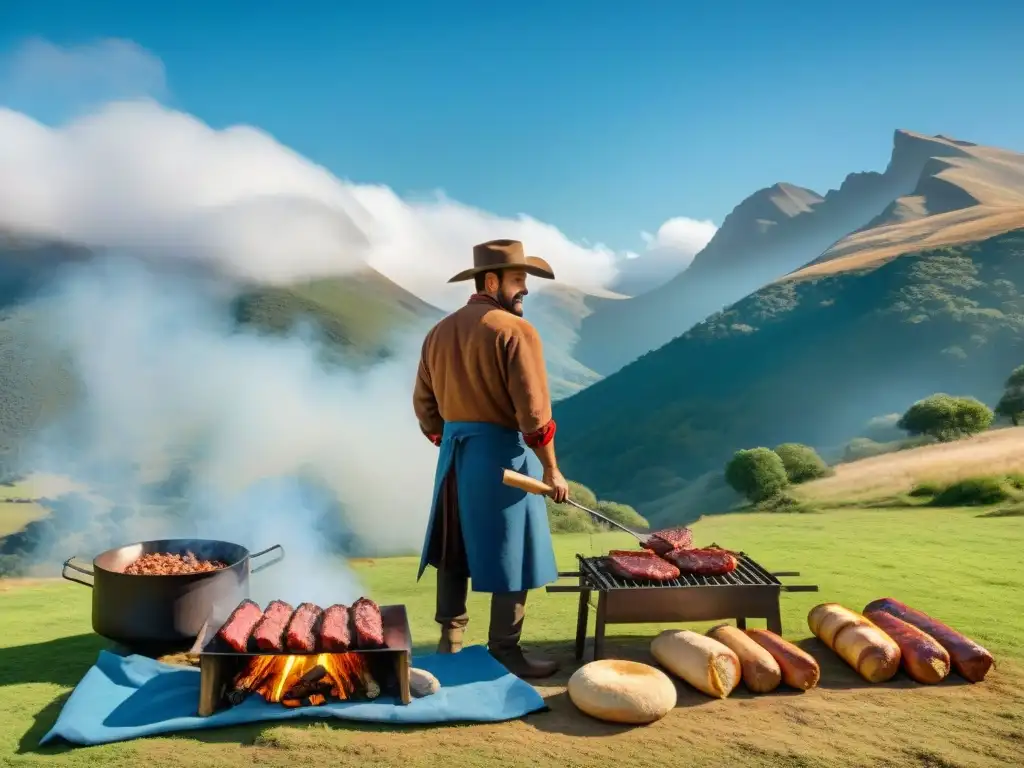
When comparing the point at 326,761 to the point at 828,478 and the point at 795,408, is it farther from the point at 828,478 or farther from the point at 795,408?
the point at 795,408

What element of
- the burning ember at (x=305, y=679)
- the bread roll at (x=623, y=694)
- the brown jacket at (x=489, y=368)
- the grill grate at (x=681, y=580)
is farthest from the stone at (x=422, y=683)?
the brown jacket at (x=489, y=368)

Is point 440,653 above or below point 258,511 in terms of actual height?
below

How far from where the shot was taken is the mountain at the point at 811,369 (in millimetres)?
56688

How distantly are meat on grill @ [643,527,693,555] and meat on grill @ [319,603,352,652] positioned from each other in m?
2.36

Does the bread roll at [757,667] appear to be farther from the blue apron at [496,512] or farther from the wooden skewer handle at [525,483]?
the wooden skewer handle at [525,483]

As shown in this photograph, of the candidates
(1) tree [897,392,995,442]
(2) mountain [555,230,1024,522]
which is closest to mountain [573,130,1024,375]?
(2) mountain [555,230,1024,522]

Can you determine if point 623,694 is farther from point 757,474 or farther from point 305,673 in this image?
point 757,474

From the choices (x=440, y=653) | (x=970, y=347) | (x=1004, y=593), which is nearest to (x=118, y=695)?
(x=440, y=653)

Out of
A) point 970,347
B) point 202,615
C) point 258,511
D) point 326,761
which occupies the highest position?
point 970,347

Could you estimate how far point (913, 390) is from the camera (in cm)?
5750

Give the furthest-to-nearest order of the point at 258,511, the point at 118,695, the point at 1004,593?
the point at 258,511 → the point at 1004,593 → the point at 118,695

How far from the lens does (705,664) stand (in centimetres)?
483

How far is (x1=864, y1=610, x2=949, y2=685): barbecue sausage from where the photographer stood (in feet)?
16.5

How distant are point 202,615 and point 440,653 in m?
1.61
